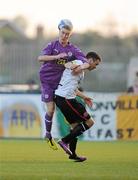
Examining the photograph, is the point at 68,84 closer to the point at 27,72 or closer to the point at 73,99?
the point at 73,99

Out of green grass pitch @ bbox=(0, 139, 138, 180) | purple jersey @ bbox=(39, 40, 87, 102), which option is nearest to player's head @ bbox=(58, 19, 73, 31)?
purple jersey @ bbox=(39, 40, 87, 102)

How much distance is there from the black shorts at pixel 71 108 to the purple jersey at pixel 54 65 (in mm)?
535

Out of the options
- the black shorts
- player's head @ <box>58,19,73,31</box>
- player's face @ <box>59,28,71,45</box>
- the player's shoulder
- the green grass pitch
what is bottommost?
the green grass pitch

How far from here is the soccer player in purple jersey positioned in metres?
16.0

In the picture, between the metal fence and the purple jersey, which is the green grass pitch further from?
the metal fence

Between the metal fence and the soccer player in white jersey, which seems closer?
the soccer player in white jersey

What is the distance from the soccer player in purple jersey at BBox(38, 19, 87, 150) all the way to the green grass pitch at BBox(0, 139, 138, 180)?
876 millimetres

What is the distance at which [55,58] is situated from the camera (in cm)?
1599

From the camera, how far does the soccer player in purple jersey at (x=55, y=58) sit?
52.6 ft

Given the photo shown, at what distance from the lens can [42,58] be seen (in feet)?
53.2

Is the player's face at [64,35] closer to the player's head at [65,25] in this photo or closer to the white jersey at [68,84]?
the player's head at [65,25]

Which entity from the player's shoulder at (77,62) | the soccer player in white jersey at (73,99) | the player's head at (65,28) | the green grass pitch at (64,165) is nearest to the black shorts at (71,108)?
the soccer player in white jersey at (73,99)

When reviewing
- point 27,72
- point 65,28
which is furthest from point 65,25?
point 27,72

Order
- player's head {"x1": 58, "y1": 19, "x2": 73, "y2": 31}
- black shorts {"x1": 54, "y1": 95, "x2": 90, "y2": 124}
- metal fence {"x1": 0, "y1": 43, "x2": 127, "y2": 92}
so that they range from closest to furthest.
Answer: player's head {"x1": 58, "y1": 19, "x2": 73, "y2": 31}, black shorts {"x1": 54, "y1": 95, "x2": 90, "y2": 124}, metal fence {"x1": 0, "y1": 43, "x2": 127, "y2": 92}
